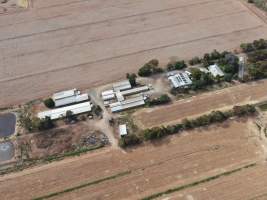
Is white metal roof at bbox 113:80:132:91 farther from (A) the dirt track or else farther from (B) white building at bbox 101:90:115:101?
(A) the dirt track

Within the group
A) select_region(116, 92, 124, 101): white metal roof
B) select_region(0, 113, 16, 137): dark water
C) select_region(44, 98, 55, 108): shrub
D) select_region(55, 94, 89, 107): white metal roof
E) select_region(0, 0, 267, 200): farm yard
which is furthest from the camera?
select_region(55, 94, 89, 107): white metal roof

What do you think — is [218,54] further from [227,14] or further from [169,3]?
[169,3]

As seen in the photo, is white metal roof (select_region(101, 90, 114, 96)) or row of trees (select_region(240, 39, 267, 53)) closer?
white metal roof (select_region(101, 90, 114, 96))

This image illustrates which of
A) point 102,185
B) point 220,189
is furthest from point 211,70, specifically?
point 102,185

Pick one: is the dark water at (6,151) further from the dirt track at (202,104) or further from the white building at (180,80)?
the white building at (180,80)

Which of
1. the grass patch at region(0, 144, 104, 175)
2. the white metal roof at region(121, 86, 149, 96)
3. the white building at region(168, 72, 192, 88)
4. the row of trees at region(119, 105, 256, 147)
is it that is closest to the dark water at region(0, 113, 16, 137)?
the grass patch at region(0, 144, 104, 175)

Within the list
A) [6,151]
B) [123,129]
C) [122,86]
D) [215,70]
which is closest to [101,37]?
[122,86]

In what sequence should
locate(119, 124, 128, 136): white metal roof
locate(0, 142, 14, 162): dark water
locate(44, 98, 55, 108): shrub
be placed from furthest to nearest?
1. locate(44, 98, 55, 108): shrub
2. locate(119, 124, 128, 136): white metal roof
3. locate(0, 142, 14, 162): dark water
